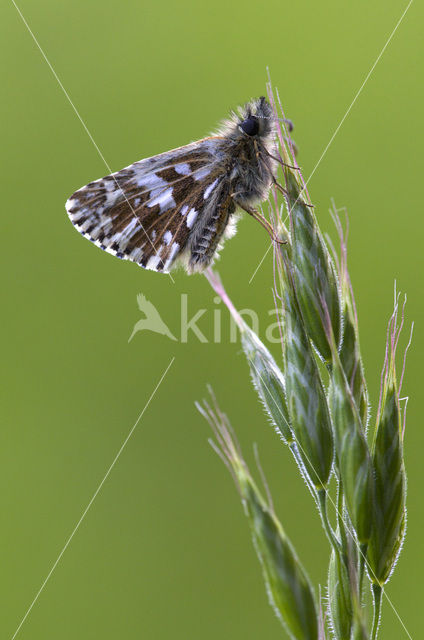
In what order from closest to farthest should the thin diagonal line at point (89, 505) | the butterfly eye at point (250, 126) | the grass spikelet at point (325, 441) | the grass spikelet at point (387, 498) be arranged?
the grass spikelet at point (325, 441) → the grass spikelet at point (387, 498) → the butterfly eye at point (250, 126) → the thin diagonal line at point (89, 505)

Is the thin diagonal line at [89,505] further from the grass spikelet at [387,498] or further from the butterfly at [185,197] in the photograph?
the grass spikelet at [387,498]

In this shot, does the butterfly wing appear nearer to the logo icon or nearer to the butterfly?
the butterfly

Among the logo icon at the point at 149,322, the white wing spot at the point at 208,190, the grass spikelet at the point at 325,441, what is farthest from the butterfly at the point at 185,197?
the logo icon at the point at 149,322

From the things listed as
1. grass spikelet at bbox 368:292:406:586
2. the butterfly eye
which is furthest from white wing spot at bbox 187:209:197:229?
grass spikelet at bbox 368:292:406:586

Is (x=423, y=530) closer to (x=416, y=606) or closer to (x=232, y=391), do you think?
Result: (x=416, y=606)

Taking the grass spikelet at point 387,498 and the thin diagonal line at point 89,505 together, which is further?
the thin diagonal line at point 89,505

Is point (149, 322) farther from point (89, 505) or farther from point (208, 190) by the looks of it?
point (208, 190)

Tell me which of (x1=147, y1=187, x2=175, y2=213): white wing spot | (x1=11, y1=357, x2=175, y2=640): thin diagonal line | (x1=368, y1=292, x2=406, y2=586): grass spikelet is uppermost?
(x1=147, y1=187, x2=175, y2=213): white wing spot
